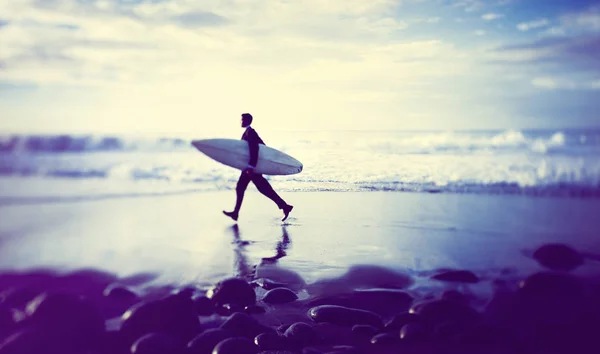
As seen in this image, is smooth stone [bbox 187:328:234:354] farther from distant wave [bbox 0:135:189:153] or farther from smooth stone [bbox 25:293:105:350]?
distant wave [bbox 0:135:189:153]

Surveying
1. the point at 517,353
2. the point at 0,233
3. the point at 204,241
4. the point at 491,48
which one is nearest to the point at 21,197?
the point at 0,233

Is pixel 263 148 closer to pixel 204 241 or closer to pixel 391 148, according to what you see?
pixel 204 241

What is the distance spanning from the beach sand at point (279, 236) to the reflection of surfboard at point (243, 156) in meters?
0.41

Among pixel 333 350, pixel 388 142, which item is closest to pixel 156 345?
pixel 333 350

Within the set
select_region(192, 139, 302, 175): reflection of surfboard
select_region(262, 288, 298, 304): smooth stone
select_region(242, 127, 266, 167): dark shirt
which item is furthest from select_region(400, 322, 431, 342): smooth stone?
select_region(242, 127, 266, 167): dark shirt

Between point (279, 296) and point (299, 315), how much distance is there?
0.24 metres

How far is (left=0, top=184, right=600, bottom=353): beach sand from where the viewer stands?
4.24 m

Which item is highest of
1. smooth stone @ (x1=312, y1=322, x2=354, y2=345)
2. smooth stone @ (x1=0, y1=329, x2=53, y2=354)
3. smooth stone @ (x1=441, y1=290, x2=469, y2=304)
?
smooth stone @ (x1=441, y1=290, x2=469, y2=304)

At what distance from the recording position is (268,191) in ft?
14.7

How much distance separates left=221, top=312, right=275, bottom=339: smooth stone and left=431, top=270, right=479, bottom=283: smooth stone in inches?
62.9

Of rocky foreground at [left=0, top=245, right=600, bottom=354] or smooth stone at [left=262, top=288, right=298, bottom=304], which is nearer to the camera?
rocky foreground at [left=0, top=245, right=600, bottom=354]

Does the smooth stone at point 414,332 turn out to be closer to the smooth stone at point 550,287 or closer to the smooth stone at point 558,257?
the smooth stone at point 550,287

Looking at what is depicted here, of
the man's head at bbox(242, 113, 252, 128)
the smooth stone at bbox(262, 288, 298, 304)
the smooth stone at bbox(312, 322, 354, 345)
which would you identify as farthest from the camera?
the man's head at bbox(242, 113, 252, 128)

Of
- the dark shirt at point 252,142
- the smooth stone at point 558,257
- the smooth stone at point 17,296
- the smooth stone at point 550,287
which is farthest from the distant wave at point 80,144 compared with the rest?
the smooth stone at point 558,257
